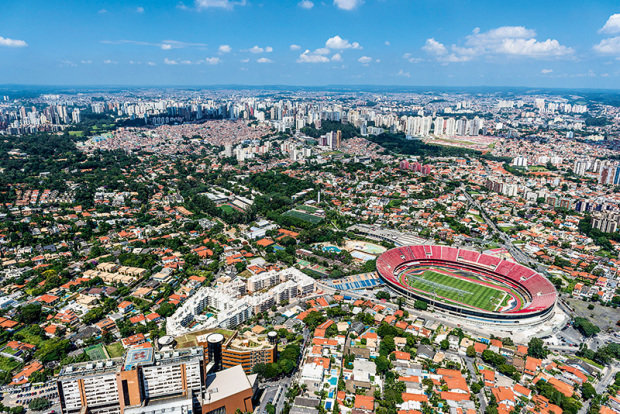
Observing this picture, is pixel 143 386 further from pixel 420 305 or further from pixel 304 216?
pixel 304 216

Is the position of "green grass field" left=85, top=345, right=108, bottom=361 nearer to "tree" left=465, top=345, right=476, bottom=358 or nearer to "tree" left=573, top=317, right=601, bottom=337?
"tree" left=465, top=345, right=476, bottom=358

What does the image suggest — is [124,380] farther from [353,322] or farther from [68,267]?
[68,267]

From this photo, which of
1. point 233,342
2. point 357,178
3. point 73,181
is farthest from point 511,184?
point 73,181

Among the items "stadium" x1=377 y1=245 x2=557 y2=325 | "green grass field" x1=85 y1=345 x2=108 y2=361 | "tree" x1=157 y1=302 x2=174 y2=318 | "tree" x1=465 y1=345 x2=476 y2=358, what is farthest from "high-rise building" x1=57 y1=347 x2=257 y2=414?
"stadium" x1=377 y1=245 x2=557 y2=325

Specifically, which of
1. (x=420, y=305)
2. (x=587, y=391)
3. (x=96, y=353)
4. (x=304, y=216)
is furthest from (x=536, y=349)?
(x=304, y=216)

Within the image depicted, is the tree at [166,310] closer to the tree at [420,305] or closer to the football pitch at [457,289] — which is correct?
the tree at [420,305]

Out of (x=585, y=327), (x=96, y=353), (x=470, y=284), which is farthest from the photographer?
(x=470, y=284)
